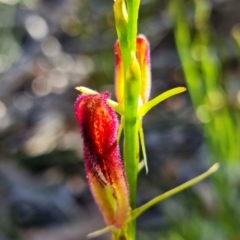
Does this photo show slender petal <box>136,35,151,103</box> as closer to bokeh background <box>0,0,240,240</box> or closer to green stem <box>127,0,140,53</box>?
green stem <box>127,0,140,53</box>

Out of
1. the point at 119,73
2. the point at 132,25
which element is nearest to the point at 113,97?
the point at 119,73

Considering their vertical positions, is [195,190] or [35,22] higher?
[35,22]

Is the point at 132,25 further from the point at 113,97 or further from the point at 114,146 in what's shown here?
the point at 113,97

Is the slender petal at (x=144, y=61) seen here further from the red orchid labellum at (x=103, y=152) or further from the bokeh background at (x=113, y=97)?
the bokeh background at (x=113, y=97)

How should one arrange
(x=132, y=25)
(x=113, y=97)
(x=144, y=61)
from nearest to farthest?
1. (x=132, y=25)
2. (x=144, y=61)
3. (x=113, y=97)

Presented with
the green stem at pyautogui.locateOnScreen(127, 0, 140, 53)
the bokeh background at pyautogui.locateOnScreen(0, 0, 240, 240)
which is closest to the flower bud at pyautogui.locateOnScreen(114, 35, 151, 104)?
the green stem at pyautogui.locateOnScreen(127, 0, 140, 53)

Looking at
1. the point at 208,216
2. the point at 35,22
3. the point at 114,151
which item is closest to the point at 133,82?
the point at 114,151

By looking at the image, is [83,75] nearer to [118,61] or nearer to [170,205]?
[170,205]
